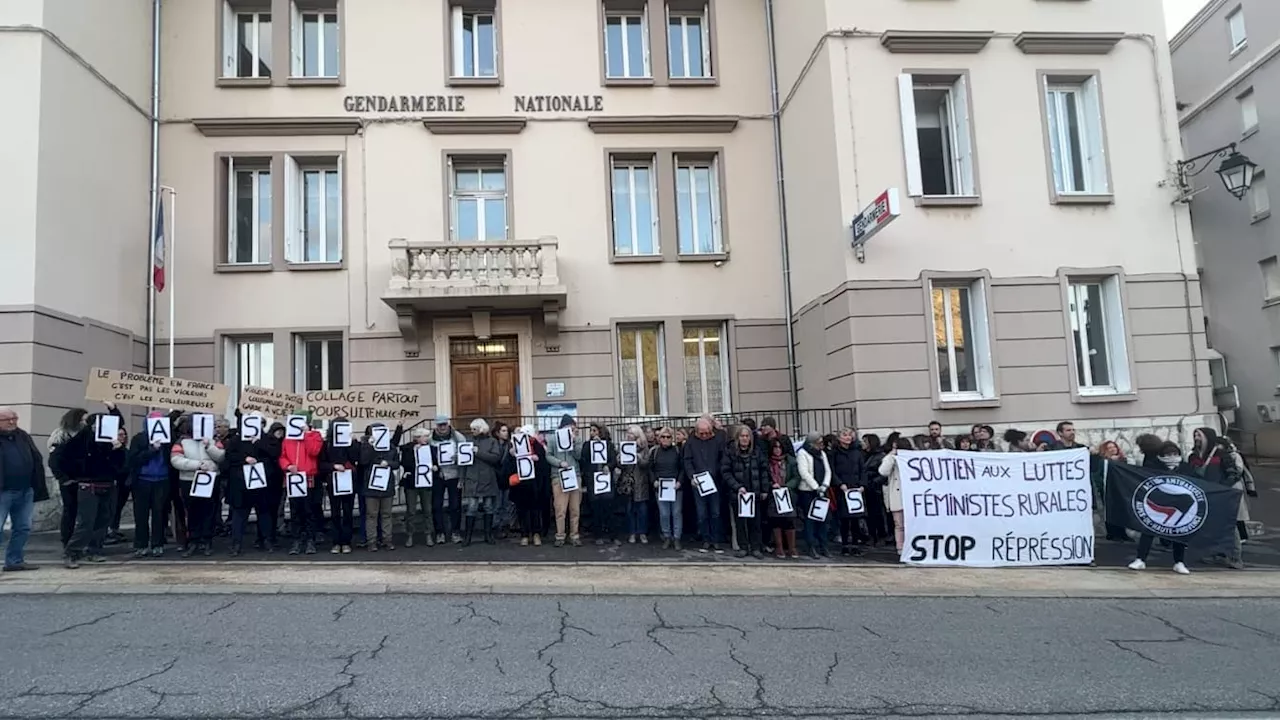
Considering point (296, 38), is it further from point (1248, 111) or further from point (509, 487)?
point (1248, 111)

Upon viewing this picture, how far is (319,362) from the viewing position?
15500 millimetres

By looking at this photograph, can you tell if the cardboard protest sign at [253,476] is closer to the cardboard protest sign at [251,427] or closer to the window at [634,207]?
the cardboard protest sign at [251,427]

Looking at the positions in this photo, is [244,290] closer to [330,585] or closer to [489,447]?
[489,447]

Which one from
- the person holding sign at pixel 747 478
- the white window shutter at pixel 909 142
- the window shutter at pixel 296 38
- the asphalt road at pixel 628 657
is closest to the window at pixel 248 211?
the window shutter at pixel 296 38

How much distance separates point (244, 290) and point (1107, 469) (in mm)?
15023

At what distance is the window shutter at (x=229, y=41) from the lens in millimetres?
15648

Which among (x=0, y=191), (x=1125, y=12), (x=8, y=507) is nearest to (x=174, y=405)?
(x=8, y=507)

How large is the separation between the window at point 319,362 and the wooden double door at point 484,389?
2.34 meters

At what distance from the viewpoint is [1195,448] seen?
10961 mm

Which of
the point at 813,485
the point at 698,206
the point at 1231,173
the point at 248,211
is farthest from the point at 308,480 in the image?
the point at 1231,173

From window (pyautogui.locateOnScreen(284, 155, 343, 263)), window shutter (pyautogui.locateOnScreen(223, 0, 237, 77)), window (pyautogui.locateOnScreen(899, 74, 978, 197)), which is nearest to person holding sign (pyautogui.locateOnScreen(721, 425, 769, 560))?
window (pyautogui.locateOnScreen(899, 74, 978, 197))

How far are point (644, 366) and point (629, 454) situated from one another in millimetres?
5218

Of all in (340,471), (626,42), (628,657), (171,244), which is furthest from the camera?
(626,42)

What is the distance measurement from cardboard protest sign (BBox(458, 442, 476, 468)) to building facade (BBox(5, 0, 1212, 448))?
14.4 ft
